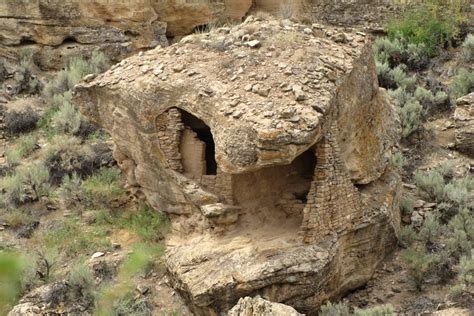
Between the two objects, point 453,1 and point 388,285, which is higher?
point 453,1

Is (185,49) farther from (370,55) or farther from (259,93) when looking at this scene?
(370,55)

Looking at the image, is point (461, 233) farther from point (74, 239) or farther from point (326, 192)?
point (74, 239)

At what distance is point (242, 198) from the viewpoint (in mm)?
8406

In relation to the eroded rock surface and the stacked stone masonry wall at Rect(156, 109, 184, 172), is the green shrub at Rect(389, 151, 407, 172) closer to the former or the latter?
the stacked stone masonry wall at Rect(156, 109, 184, 172)

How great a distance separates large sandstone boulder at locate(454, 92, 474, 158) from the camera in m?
11.5

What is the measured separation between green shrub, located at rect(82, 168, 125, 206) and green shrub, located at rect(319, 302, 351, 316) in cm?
352

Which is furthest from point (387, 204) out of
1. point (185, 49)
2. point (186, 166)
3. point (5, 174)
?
point (5, 174)

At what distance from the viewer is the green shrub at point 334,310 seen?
7.94 meters

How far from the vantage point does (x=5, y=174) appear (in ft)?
36.0

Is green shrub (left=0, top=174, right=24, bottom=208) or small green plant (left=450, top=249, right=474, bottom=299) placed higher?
green shrub (left=0, top=174, right=24, bottom=208)

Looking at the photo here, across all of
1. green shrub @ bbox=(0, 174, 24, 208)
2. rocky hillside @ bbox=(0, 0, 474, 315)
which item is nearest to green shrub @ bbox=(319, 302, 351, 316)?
rocky hillside @ bbox=(0, 0, 474, 315)

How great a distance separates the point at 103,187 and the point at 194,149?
7.72ft

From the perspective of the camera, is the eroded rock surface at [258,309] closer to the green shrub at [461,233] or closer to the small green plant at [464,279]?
the small green plant at [464,279]

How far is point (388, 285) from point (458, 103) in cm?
427
